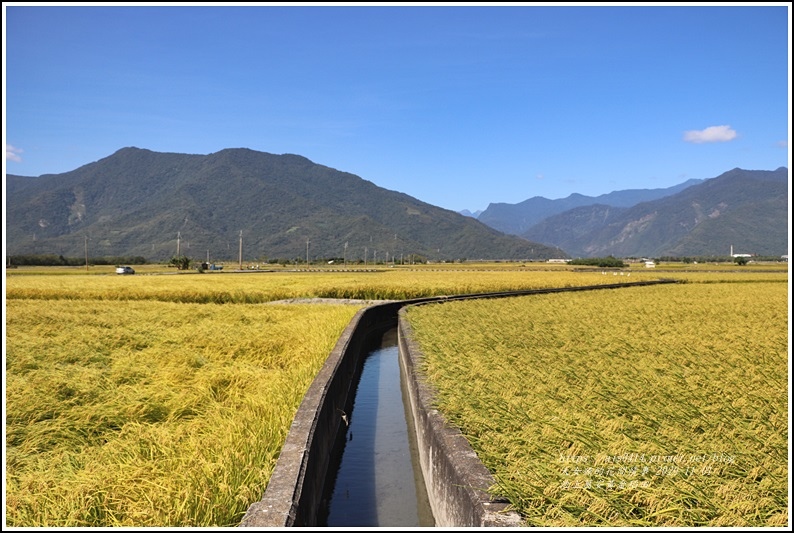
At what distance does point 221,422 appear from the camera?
658 centimetres

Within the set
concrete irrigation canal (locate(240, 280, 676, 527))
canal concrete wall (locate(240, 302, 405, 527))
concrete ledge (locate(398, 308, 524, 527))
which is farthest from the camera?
concrete irrigation canal (locate(240, 280, 676, 527))

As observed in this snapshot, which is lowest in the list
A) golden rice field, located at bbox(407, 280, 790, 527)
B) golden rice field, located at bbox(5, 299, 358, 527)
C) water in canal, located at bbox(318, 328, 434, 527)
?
water in canal, located at bbox(318, 328, 434, 527)

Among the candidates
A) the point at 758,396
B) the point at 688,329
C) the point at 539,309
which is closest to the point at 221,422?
the point at 758,396

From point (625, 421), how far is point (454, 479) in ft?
6.75

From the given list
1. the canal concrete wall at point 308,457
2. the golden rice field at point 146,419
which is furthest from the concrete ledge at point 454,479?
the golden rice field at point 146,419

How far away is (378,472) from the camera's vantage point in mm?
7840

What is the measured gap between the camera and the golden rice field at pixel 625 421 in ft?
12.8

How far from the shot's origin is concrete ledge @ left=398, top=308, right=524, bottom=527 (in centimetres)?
391

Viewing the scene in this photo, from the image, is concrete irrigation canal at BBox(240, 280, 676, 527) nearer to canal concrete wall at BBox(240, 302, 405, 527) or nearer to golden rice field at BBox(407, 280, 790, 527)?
canal concrete wall at BBox(240, 302, 405, 527)

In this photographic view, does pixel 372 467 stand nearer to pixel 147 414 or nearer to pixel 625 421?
pixel 147 414

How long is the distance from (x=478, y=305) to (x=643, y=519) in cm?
1995

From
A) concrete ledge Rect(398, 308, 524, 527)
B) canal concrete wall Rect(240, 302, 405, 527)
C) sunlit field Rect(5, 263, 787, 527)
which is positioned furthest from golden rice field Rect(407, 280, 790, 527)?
canal concrete wall Rect(240, 302, 405, 527)

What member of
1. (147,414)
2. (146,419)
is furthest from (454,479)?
(147,414)

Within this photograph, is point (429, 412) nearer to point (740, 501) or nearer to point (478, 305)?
point (740, 501)
